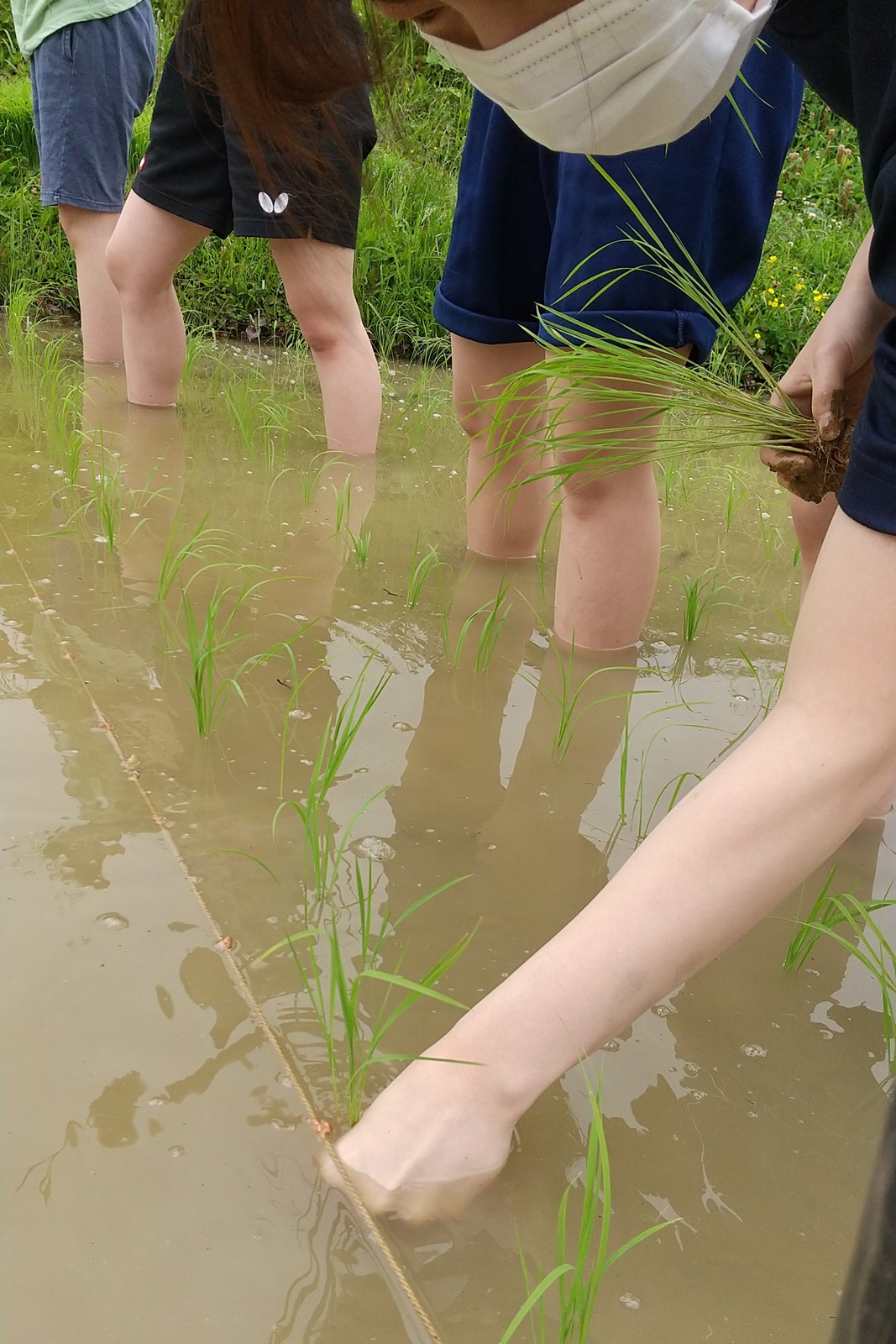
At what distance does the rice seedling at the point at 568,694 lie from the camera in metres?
1.62

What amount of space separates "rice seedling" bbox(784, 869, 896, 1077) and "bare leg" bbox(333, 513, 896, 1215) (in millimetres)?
248

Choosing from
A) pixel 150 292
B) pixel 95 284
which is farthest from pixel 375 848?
pixel 95 284

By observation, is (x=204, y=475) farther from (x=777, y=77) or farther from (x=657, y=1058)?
(x=657, y=1058)

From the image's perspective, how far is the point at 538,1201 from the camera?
3.07 ft

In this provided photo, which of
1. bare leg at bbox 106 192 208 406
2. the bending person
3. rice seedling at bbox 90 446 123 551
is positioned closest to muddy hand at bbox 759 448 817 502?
the bending person

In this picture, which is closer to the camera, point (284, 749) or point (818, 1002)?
point (818, 1002)

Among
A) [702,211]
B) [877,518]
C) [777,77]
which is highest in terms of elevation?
[777,77]

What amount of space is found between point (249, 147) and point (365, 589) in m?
1.11

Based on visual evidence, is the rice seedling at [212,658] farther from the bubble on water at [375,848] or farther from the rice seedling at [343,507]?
the rice seedling at [343,507]

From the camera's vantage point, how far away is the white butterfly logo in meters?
2.40

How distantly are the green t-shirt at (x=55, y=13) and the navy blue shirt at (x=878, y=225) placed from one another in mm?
2853

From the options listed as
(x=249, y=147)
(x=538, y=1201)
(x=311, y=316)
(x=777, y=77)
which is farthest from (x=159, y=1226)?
(x=311, y=316)

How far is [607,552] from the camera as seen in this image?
5.95 ft

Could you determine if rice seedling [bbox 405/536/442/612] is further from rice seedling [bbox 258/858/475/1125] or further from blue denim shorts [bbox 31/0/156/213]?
blue denim shorts [bbox 31/0/156/213]
